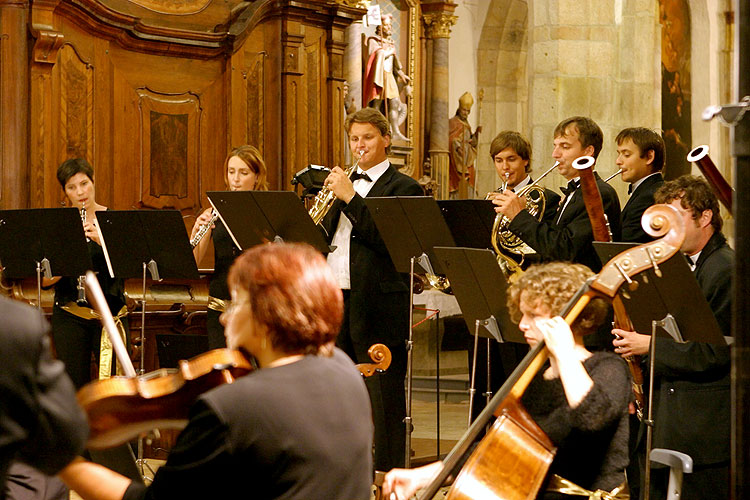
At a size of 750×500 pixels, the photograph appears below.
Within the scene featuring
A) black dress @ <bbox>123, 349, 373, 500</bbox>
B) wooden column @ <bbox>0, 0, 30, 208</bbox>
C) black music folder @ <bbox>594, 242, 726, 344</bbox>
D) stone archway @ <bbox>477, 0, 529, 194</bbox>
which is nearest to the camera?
black dress @ <bbox>123, 349, 373, 500</bbox>

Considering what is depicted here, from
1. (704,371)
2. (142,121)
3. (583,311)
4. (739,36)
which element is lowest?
(704,371)

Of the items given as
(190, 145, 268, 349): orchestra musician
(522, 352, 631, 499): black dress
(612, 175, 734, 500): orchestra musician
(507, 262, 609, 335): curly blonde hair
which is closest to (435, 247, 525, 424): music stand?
(612, 175, 734, 500): orchestra musician

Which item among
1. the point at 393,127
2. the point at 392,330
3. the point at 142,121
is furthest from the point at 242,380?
the point at 393,127

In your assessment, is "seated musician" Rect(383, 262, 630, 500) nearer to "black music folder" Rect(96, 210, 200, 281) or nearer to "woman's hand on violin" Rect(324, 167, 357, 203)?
"woman's hand on violin" Rect(324, 167, 357, 203)

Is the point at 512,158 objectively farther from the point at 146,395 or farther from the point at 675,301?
the point at 146,395

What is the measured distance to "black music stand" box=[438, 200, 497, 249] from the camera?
473 centimetres

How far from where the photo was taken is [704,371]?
12.2ft

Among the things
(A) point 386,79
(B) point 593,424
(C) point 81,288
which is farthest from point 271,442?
(A) point 386,79

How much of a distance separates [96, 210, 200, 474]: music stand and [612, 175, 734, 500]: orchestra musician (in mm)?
2237

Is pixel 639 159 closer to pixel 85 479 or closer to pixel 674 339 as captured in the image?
pixel 674 339

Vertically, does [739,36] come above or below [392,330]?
above

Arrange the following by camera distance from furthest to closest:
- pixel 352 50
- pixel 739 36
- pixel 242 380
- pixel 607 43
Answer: pixel 352 50, pixel 607 43, pixel 242 380, pixel 739 36

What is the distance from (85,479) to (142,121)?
19.8 ft

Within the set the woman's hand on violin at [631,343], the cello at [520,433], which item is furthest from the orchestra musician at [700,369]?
the cello at [520,433]
